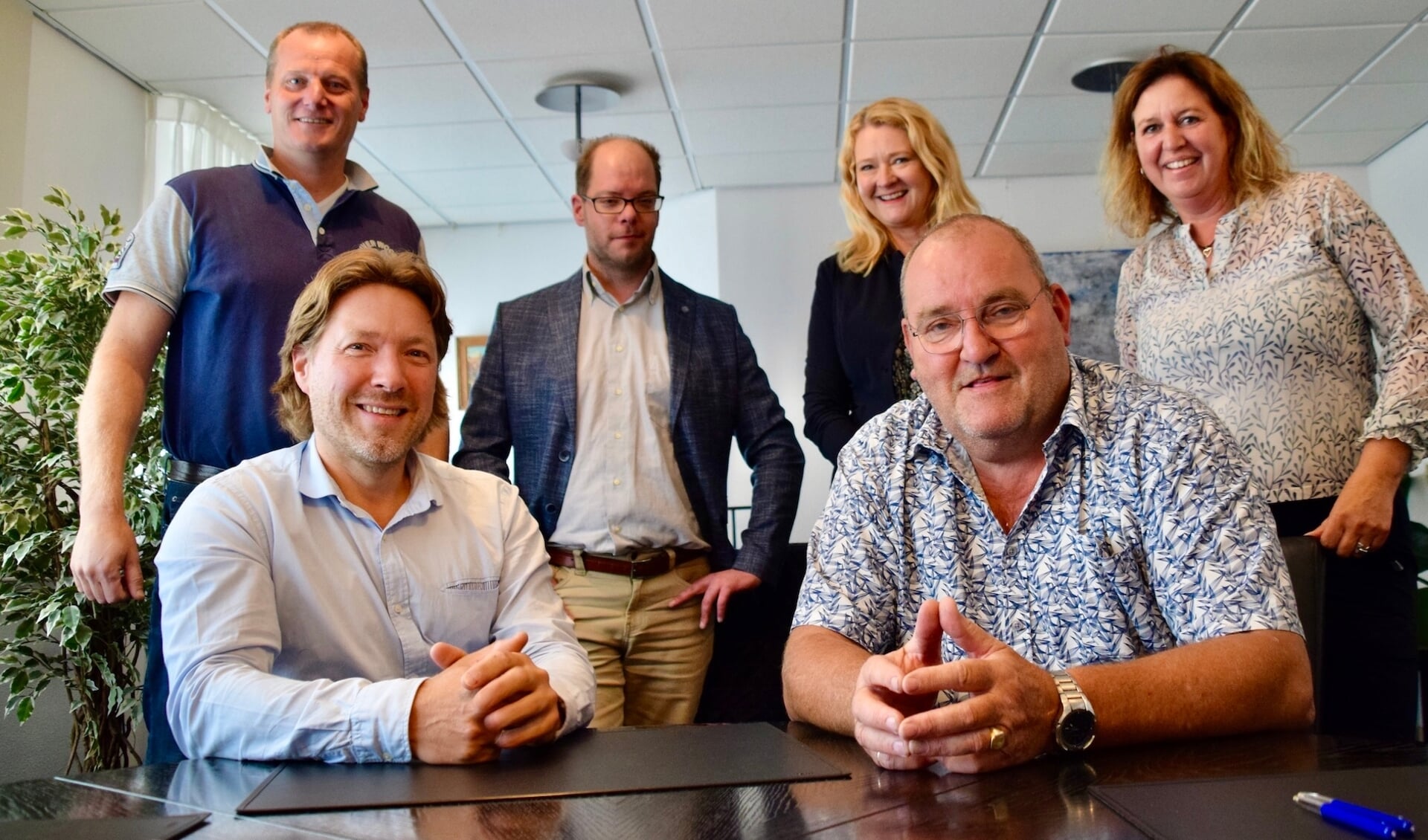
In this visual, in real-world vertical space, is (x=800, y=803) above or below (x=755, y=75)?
below

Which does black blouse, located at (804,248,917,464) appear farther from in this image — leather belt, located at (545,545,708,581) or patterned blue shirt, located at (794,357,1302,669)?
patterned blue shirt, located at (794,357,1302,669)

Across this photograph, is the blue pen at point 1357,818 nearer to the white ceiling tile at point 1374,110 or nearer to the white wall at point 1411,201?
the white ceiling tile at point 1374,110

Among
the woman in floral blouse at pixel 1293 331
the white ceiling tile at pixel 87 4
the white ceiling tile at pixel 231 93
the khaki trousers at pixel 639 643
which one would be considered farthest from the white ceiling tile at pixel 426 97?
the woman in floral blouse at pixel 1293 331

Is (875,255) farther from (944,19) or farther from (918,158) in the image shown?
(944,19)

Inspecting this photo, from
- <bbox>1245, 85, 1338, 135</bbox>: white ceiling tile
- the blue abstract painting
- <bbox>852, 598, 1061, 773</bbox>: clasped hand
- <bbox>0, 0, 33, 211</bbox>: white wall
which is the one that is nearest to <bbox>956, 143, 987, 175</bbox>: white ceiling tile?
the blue abstract painting

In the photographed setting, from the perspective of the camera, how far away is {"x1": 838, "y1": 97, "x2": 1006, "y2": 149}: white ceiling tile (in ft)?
15.2

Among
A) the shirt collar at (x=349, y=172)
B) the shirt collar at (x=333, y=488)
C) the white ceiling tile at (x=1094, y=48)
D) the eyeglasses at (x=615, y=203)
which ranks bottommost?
the shirt collar at (x=333, y=488)

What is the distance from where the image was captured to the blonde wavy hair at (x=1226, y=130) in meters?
2.03

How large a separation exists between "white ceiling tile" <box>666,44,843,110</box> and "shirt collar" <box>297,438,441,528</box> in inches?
115

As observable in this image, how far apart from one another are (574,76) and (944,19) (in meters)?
1.47

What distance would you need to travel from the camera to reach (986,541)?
143cm

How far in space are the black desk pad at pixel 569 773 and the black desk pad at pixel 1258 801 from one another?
0.27 meters

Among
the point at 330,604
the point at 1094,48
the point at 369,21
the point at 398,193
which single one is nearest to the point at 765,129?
the point at 1094,48

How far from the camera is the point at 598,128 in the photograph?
4.81 m
